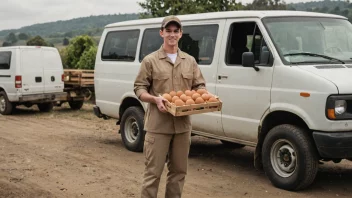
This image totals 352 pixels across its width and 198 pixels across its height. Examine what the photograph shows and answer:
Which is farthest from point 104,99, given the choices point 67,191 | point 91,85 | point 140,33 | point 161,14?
point 161,14

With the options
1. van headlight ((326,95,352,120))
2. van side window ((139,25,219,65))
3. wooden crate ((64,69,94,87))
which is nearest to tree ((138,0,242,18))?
wooden crate ((64,69,94,87))

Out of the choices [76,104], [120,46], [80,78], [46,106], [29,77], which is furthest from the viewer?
[76,104]

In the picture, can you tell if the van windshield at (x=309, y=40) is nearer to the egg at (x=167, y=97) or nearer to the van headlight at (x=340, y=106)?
the van headlight at (x=340, y=106)

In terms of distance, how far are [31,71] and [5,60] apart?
87 cm

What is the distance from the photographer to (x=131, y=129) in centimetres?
933

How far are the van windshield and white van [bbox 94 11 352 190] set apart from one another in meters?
0.01

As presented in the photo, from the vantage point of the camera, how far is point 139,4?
2864 centimetres

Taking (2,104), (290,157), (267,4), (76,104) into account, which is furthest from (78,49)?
(267,4)


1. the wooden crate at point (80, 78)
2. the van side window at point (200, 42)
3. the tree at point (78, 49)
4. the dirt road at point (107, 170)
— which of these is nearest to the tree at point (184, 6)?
the tree at point (78, 49)

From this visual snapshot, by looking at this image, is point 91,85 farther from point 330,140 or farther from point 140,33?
point 330,140

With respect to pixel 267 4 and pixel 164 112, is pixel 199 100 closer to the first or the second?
pixel 164 112

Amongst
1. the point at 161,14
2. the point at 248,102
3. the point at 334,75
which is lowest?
the point at 248,102

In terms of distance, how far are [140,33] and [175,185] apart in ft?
15.4

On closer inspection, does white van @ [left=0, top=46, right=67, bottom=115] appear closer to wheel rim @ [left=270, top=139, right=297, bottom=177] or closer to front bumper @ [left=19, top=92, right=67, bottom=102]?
front bumper @ [left=19, top=92, right=67, bottom=102]
